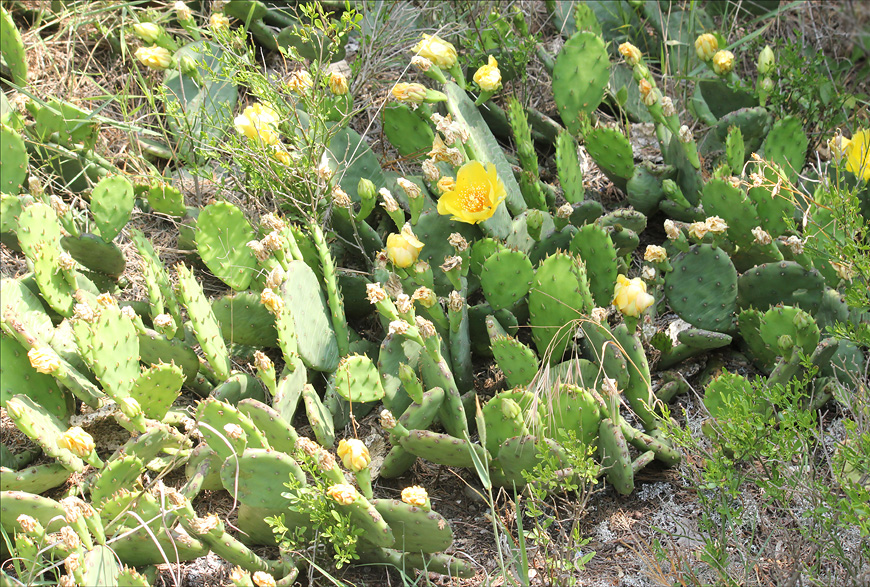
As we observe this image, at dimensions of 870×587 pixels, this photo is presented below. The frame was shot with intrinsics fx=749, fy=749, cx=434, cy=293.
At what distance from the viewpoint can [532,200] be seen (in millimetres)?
2475

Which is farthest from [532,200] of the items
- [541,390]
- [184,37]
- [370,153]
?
[184,37]

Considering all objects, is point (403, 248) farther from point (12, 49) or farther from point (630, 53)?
point (12, 49)

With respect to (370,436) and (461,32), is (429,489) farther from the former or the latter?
(461,32)

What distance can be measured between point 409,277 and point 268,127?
701 millimetres

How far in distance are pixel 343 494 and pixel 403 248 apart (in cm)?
67

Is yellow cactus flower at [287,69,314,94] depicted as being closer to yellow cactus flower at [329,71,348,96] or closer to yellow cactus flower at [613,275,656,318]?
yellow cactus flower at [329,71,348,96]

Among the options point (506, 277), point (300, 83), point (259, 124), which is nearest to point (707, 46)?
point (506, 277)

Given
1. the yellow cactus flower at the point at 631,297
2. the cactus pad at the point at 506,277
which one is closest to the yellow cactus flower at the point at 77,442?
the cactus pad at the point at 506,277

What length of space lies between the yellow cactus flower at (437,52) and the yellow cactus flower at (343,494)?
1378 millimetres

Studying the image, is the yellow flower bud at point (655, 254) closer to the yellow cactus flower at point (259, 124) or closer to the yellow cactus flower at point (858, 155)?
the yellow cactus flower at point (858, 155)

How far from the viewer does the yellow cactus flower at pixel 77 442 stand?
1.84 meters

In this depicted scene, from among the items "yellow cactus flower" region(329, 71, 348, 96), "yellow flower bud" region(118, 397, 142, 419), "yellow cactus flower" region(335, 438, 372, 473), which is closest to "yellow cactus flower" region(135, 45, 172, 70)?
"yellow cactus flower" region(329, 71, 348, 96)

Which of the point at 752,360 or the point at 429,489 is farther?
the point at 752,360

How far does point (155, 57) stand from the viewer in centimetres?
246
